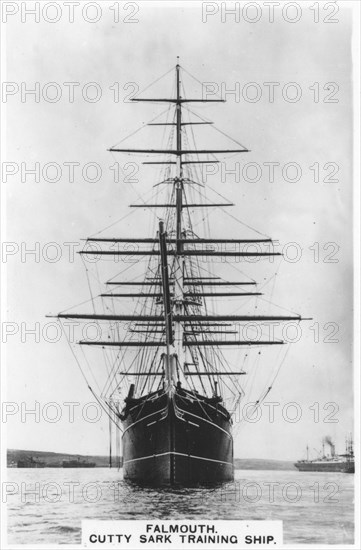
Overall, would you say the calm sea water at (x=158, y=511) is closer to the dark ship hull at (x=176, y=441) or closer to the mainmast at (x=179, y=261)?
the dark ship hull at (x=176, y=441)

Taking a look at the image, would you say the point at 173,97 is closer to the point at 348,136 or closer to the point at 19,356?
the point at 348,136

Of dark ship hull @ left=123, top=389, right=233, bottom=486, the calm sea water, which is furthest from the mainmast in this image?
the calm sea water

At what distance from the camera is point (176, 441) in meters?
29.5

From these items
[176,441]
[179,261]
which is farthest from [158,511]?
[179,261]

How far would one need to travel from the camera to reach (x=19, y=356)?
20734 mm

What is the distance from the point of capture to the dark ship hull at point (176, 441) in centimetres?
2939

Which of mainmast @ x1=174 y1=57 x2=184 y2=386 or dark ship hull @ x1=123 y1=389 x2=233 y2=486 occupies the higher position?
mainmast @ x1=174 y1=57 x2=184 y2=386

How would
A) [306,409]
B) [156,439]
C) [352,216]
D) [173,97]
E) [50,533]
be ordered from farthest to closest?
[156,439] → [173,97] → [306,409] → [352,216] → [50,533]

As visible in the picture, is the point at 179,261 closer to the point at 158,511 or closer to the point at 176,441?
the point at 176,441

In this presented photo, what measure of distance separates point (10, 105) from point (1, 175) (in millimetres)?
1637

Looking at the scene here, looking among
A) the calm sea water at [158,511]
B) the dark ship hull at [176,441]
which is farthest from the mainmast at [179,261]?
the calm sea water at [158,511]

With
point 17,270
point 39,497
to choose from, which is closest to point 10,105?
point 17,270

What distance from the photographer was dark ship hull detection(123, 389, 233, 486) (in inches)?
1157

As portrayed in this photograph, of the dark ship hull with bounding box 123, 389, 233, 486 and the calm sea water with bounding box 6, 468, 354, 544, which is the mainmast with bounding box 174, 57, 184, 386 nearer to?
the dark ship hull with bounding box 123, 389, 233, 486
